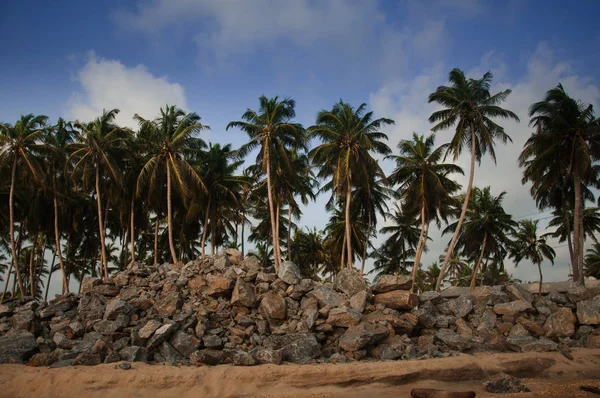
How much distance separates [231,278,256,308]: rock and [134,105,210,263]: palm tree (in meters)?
10.3

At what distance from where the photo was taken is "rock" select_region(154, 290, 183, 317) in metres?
14.7

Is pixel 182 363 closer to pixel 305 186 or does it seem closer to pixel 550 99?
pixel 305 186

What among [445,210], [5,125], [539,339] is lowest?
[539,339]

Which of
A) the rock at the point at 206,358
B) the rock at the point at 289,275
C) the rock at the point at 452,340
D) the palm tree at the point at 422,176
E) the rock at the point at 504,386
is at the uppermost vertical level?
the palm tree at the point at 422,176

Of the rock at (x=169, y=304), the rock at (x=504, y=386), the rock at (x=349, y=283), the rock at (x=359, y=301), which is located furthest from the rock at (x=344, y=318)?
the rock at (x=169, y=304)

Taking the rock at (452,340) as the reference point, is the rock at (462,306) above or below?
above

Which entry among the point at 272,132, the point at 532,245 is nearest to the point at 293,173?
the point at 272,132

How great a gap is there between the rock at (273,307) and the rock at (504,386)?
24.5 feet

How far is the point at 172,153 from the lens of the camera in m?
24.9

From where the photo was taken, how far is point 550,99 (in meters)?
23.5

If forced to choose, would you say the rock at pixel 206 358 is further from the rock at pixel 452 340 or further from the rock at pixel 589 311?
the rock at pixel 589 311

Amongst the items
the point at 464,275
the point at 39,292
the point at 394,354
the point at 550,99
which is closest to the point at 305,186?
the point at 550,99

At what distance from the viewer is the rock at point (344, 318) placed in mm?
14219

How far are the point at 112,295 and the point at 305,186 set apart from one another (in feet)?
63.9
